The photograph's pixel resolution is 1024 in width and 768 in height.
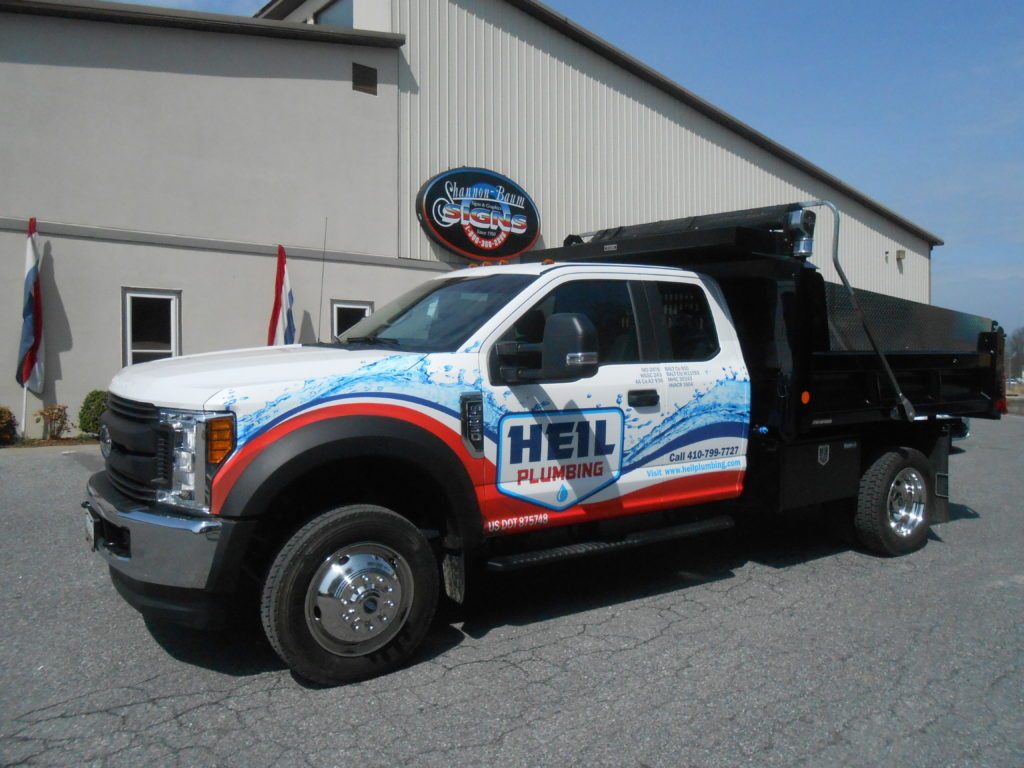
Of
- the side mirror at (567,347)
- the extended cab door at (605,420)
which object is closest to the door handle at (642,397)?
the extended cab door at (605,420)

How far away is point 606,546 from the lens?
4891 mm

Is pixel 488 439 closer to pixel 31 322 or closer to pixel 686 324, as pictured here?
pixel 686 324

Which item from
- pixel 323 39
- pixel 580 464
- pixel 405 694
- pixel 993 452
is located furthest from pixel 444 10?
pixel 405 694

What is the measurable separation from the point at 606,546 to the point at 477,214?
1146 cm

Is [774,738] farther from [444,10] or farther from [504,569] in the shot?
[444,10]

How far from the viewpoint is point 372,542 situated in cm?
399

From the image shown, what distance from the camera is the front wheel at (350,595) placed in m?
3.79

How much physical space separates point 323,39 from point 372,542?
11.7 meters

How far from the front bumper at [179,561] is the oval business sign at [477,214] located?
38.1ft

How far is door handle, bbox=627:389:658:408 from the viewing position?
4.91 m

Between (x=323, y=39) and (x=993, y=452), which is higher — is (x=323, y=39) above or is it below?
above

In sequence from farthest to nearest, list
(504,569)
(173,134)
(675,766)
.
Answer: (173,134) → (504,569) → (675,766)

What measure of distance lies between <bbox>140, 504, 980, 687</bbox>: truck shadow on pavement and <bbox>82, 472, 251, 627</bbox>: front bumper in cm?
Answer: 57

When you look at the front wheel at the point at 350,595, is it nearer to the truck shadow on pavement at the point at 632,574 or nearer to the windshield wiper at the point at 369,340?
the truck shadow on pavement at the point at 632,574
